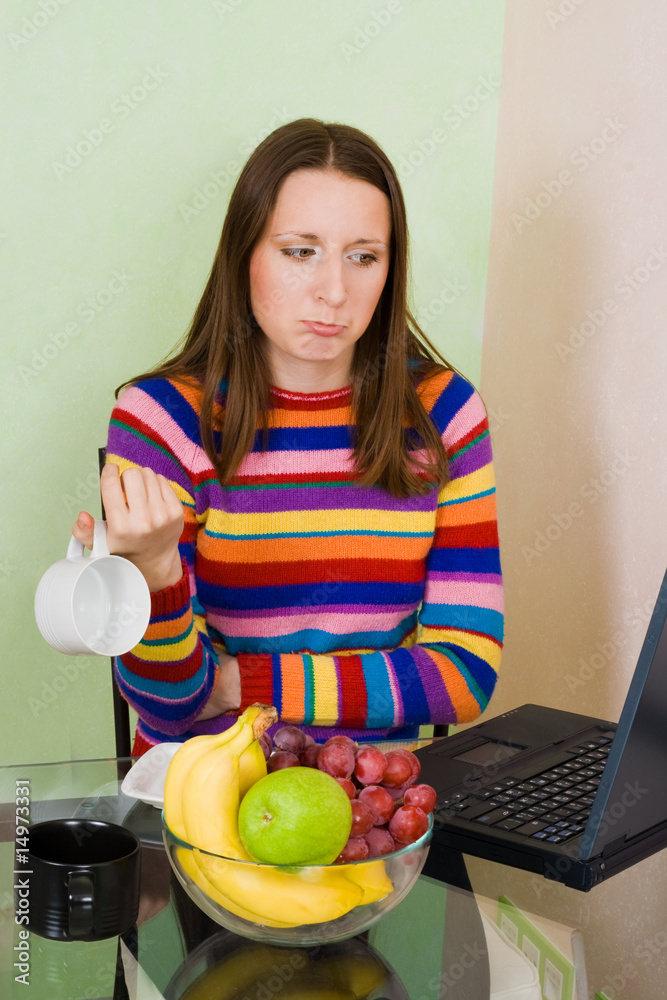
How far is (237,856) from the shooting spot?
690 mm

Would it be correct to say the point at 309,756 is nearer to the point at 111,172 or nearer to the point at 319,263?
the point at 319,263

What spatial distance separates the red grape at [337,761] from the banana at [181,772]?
3.1 inches

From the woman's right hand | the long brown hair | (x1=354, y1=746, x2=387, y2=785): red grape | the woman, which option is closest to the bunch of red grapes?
(x1=354, y1=746, x2=387, y2=785): red grape

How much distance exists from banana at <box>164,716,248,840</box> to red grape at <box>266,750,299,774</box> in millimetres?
43

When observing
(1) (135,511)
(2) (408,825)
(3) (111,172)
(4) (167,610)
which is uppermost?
(3) (111,172)

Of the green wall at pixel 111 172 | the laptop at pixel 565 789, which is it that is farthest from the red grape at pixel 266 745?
the green wall at pixel 111 172

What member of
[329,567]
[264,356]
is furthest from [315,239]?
[329,567]

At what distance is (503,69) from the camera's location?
6.62 feet

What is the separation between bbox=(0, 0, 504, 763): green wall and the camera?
5.49 ft

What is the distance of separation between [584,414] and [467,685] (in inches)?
22.7

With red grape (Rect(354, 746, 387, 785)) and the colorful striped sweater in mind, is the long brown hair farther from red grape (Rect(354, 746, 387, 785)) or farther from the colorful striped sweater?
red grape (Rect(354, 746, 387, 785))

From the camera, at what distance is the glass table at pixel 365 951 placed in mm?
721

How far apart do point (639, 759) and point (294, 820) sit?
0.31 m

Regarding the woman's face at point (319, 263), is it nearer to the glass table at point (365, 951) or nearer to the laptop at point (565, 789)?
the laptop at point (565, 789)
